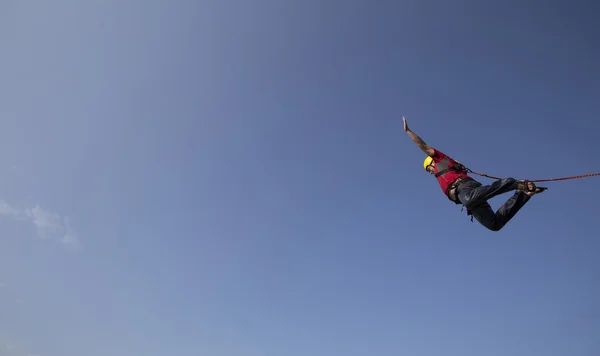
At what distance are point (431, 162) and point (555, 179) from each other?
8.31 feet

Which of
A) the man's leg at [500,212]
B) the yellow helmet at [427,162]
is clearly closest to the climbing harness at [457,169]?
→ the yellow helmet at [427,162]

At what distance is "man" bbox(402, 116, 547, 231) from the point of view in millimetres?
6469

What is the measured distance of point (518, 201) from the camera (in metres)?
6.62

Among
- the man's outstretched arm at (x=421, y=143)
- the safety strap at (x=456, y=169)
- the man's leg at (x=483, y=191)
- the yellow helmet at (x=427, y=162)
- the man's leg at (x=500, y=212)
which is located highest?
the man's outstretched arm at (x=421, y=143)

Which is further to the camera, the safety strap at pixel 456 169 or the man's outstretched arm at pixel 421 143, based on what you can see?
the man's outstretched arm at pixel 421 143

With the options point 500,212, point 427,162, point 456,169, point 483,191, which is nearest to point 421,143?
point 427,162

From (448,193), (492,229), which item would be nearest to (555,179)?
(492,229)

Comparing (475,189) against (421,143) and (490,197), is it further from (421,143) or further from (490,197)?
(421,143)

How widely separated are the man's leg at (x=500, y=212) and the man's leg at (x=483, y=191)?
0.58ft

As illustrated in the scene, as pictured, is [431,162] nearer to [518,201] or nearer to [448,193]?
[448,193]

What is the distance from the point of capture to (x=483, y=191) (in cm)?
649

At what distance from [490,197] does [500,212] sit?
493 millimetres

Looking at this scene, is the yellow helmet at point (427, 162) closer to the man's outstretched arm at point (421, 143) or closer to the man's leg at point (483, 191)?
the man's outstretched arm at point (421, 143)

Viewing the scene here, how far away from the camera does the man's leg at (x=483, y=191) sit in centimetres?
641
